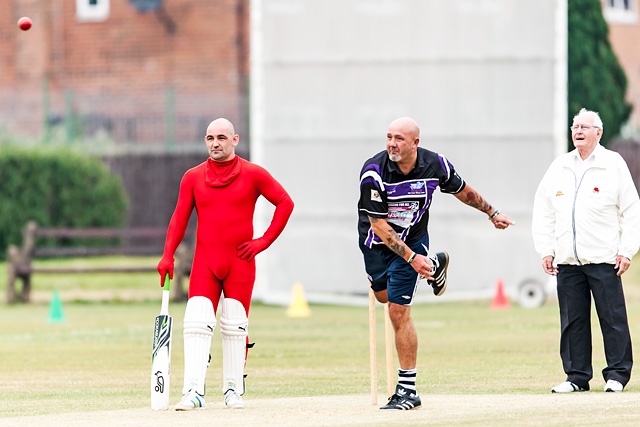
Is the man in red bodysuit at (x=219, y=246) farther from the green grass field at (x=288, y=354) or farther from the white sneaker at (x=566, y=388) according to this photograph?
the white sneaker at (x=566, y=388)

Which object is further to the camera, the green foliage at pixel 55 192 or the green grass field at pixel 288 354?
the green foliage at pixel 55 192

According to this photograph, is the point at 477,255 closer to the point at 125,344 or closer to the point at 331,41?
the point at 331,41

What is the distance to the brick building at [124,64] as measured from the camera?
127 feet

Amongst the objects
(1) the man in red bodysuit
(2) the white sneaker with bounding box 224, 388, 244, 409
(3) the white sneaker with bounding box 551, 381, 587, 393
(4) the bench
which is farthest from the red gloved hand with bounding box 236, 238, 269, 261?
(4) the bench

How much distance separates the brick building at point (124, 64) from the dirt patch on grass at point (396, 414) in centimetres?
2781

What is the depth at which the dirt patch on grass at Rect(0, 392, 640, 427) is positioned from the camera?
369 inches

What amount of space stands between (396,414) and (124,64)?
3218 centimetres

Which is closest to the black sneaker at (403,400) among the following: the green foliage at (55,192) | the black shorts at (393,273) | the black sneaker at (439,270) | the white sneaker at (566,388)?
the black shorts at (393,273)

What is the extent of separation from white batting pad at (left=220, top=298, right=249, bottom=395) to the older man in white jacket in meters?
2.31

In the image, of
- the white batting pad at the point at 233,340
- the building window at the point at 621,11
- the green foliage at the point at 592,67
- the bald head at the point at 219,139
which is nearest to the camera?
the bald head at the point at 219,139

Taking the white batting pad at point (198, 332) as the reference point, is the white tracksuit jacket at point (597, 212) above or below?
above

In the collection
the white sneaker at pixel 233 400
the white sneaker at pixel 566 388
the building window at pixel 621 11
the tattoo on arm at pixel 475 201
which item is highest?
the building window at pixel 621 11

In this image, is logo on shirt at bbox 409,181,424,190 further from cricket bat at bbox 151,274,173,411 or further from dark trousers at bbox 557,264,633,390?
dark trousers at bbox 557,264,633,390

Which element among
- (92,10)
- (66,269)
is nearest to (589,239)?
(66,269)
